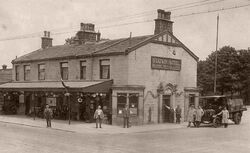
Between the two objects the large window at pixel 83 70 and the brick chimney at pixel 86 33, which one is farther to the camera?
the brick chimney at pixel 86 33

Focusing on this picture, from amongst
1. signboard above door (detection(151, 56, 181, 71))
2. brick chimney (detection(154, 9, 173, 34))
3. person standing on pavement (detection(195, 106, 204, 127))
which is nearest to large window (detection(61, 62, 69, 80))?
signboard above door (detection(151, 56, 181, 71))

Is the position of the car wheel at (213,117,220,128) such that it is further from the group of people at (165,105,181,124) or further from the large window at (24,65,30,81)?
the large window at (24,65,30,81)

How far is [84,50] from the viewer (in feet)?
107

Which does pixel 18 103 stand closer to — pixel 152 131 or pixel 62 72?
pixel 62 72

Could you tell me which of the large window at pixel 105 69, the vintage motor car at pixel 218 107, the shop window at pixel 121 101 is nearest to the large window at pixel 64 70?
the large window at pixel 105 69

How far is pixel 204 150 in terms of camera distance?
16297mm

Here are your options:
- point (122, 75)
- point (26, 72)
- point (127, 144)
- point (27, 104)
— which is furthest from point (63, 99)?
point (127, 144)

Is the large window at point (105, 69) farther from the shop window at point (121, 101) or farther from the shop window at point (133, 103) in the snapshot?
the shop window at point (133, 103)

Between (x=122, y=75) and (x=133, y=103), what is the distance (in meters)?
2.17

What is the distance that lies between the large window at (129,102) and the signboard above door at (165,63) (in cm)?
320

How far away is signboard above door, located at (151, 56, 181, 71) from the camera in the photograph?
2975 centimetres

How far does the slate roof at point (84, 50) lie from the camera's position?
2966cm

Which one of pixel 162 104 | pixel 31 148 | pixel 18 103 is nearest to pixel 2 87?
pixel 18 103

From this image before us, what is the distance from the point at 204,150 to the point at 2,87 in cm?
2473
